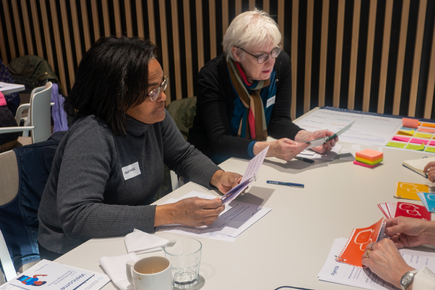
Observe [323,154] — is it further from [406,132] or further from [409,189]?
[406,132]

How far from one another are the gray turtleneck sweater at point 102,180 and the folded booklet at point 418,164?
940mm

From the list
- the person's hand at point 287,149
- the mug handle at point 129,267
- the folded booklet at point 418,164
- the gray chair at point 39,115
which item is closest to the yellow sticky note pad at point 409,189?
the folded booklet at point 418,164

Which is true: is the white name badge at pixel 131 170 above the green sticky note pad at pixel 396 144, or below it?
above

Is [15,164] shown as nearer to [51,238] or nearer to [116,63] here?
[51,238]

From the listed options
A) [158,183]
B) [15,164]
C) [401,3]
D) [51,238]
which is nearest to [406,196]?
[158,183]

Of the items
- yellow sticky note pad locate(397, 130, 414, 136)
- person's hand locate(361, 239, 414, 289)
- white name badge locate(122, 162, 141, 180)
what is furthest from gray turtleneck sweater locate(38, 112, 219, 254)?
yellow sticky note pad locate(397, 130, 414, 136)

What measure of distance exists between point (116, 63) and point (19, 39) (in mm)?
4611

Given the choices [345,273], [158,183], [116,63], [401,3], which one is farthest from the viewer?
→ [401,3]

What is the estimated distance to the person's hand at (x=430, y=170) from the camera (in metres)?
1.67

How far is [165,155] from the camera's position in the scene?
189cm

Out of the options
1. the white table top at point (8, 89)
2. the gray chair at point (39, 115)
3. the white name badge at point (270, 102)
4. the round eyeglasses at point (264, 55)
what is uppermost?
the round eyeglasses at point (264, 55)

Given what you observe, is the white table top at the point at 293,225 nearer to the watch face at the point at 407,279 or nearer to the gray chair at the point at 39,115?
the watch face at the point at 407,279

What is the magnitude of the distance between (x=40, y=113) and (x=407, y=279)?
121 inches

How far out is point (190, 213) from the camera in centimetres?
133
